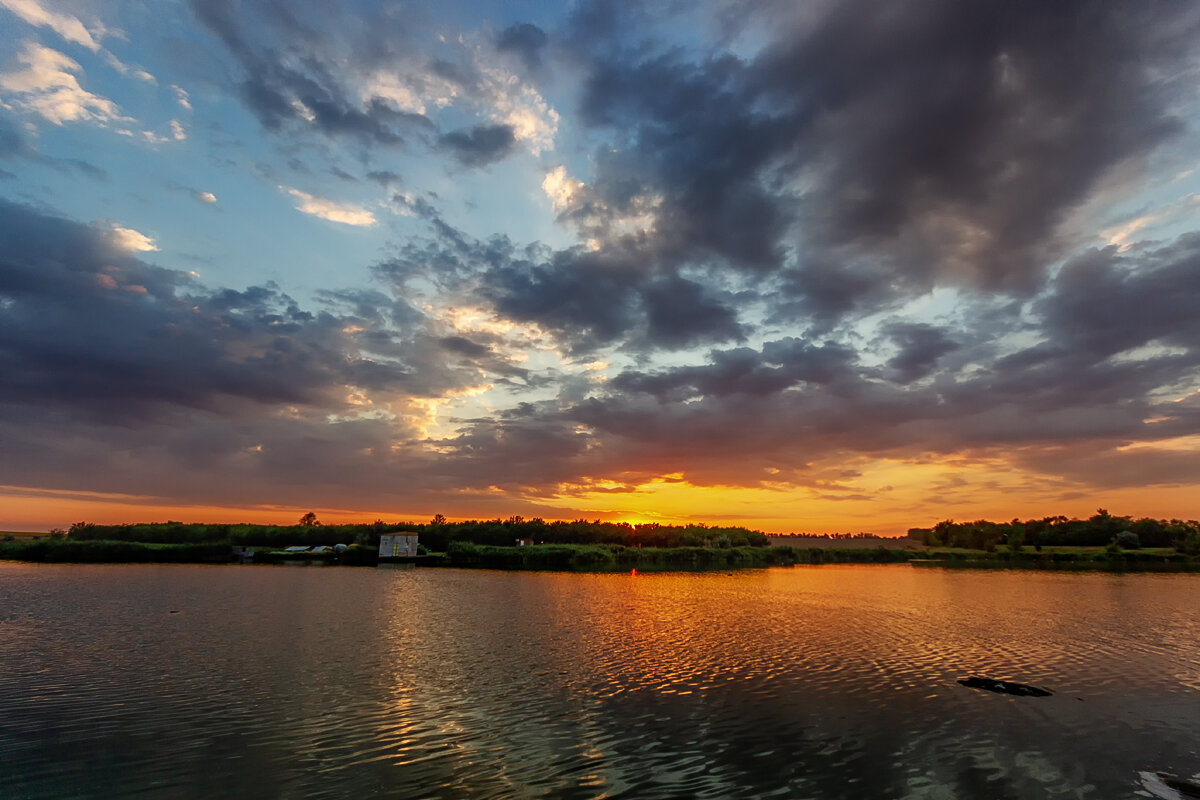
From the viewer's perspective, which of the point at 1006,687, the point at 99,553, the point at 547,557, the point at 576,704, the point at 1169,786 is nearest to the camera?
the point at 1169,786

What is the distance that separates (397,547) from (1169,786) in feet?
500

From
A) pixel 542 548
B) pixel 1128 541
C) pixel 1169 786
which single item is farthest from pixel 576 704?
pixel 1128 541

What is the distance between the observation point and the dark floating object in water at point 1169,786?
52.7ft

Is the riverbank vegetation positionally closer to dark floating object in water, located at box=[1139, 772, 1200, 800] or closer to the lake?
the lake

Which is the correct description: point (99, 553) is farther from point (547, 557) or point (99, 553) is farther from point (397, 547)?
point (547, 557)

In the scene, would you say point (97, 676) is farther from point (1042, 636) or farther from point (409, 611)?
point (1042, 636)

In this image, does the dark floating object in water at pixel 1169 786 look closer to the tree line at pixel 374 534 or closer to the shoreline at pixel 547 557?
the shoreline at pixel 547 557

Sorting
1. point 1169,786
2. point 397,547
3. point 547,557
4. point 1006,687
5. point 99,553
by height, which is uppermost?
point 397,547

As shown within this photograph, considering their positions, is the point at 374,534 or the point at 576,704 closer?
the point at 576,704

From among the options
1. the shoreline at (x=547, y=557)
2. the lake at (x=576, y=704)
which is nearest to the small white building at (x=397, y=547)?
the shoreline at (x=547, y=557)

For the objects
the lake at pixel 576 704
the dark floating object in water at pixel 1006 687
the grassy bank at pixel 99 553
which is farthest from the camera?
the grassy bank at pixel 99 553

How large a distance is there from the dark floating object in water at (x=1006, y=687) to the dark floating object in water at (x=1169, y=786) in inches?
360

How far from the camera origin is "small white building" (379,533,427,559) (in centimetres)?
14812

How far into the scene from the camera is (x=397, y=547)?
491ft
